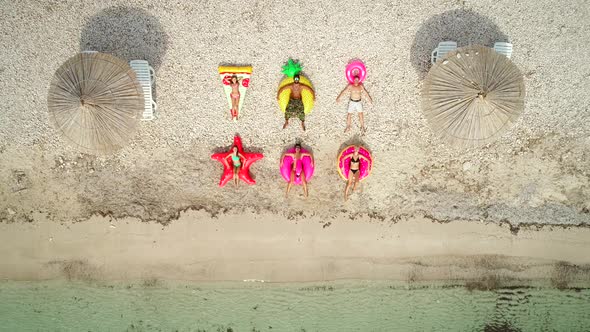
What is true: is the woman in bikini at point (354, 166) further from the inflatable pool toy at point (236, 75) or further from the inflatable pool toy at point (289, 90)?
the inflatable pool toy at point (236, 75)

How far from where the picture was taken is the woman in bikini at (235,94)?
5.21 metres

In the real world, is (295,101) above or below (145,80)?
below

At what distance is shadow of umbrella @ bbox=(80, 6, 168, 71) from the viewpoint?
5.32 metres

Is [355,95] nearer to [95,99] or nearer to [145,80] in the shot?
[145,80]

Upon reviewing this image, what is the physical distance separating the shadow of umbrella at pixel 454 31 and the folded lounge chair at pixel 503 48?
0.22 metres

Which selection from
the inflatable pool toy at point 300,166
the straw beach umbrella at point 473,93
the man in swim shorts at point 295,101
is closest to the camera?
the straw beach umbrella at point 473,93

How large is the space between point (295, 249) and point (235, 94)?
7.06 ft

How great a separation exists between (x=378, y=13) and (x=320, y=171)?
2.13 metres

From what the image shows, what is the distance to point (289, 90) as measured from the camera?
5.21 meters

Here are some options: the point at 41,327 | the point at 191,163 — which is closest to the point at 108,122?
the point at 191,163

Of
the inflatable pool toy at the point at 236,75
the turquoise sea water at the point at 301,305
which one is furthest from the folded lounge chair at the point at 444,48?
the turquoise sea water at the point at 301,305

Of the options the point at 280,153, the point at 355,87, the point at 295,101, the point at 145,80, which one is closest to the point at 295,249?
the point at 280,153

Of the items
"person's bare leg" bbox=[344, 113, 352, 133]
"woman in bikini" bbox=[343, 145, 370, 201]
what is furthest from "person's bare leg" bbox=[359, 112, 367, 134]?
"woman in bikini" bbox=[343, 145, 370, 201]

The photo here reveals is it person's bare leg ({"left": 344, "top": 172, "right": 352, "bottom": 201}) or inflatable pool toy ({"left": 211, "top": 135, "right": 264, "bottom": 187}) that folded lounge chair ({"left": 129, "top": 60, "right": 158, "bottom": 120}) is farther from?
person's bare leg ({"left": 344, "top": 172, "right": 352, "bottom": 201})
